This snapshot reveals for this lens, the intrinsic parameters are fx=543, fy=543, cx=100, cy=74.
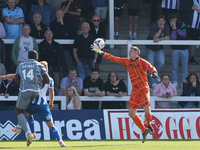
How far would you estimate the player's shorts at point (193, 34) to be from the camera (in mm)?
16500

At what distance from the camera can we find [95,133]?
14336mm

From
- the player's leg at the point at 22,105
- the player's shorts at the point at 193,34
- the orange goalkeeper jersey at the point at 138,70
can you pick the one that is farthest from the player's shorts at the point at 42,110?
the player's shorts at the point at 193,34

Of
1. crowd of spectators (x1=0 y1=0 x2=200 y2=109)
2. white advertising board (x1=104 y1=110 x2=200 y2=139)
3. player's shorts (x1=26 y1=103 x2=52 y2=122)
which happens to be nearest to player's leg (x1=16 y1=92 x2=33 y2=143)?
player's shorts (x1=26 y1=103 x2=52 y2=122)

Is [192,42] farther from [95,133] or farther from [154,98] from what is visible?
[95,133]

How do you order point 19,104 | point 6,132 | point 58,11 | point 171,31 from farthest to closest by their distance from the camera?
point 171,31, point 58,11, point 6,132, point 19,104

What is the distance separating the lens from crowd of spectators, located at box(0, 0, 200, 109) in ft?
48.4

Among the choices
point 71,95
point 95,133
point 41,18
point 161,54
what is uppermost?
point 41,18

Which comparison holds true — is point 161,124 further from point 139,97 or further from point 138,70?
point 138,70

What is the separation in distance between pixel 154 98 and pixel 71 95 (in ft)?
7.89

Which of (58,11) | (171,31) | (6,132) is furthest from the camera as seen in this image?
(171,31)

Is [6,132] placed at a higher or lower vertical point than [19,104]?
lower

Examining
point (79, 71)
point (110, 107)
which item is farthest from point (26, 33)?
point (110, 107)

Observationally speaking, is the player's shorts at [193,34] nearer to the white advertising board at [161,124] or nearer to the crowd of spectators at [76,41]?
the crowd of spectators at [76,41]
